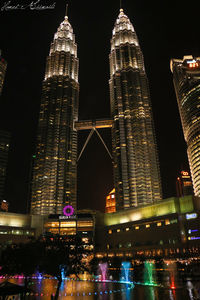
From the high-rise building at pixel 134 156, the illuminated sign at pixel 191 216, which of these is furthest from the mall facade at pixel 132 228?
the high-rise building at pixel 134 156

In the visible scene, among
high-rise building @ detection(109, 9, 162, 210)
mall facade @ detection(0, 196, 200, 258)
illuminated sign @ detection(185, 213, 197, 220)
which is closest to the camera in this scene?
illuminated sign @ detection(185, 213, 197, 220)

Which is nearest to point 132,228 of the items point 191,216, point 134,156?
point 191,216

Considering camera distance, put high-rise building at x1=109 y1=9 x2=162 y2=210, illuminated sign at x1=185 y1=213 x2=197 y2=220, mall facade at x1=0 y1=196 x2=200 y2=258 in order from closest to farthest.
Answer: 1. illuminated sign at x1=185 y1=213 x2=197 y2=220
2. mall facade at x1=0 y1=196 x2=200 y2=258
3. high-rise building at x1=109 y1=9 x2=162 y2=210

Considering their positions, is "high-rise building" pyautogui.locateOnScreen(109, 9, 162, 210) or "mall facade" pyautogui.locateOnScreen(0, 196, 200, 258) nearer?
"mall facade" pyautogui.locateOnScreen(0, 196, 200, 258)

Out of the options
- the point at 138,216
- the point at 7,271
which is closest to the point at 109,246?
the point at 138,216

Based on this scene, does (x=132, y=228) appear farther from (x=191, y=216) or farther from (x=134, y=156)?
(x=134, y=156)

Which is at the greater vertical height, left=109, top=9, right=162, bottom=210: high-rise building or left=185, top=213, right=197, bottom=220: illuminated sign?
left=109, top=9, right=162, bottom=210: high-rise building

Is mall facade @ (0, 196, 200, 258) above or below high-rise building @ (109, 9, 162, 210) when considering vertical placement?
below

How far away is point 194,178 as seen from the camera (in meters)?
185

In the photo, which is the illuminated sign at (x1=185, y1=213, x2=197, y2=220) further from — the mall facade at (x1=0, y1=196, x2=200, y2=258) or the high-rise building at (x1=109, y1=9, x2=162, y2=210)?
the high-rise building at (x1=109, y1=9, x2=162, y2=210)

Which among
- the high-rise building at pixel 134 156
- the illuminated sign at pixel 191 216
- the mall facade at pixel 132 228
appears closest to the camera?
the illuminated sign at pixel 191 216

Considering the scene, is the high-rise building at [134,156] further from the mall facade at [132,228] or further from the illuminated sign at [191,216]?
the illuminated sign at [191,216]

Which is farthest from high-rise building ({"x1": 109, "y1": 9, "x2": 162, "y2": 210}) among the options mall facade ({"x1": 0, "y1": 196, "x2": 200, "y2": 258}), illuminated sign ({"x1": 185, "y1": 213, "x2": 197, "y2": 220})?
illuminated sign ({"x1": 185, "y1": 213, "x2": 197, "y2": 220})

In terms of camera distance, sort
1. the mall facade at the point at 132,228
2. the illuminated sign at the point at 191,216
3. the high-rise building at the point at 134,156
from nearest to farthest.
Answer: the illuminated sign at the point at 191,216 → the mall facade at the point at 132,228 → the high-rise building at the point at 134,156
